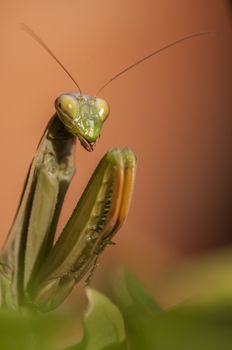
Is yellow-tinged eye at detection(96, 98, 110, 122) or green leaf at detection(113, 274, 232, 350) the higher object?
green leaf at detection(113, 274, 232, 350)

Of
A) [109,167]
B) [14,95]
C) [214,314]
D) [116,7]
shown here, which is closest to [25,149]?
[14,95]

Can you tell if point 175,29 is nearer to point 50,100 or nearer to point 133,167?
point 50,100

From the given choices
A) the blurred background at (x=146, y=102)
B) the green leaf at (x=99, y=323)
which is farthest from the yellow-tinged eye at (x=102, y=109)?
the blurred background at (x=146, y=102)

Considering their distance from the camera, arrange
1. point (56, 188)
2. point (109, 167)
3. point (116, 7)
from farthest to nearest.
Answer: point (116, 7) → point (56, 188) → point (109, 167)

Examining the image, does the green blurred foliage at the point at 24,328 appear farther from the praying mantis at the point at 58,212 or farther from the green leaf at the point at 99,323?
the praying mantis at the point at 58,212

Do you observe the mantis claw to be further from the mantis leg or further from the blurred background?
the blurred background

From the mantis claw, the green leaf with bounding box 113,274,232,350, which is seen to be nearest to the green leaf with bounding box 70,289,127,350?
the mantis claw
